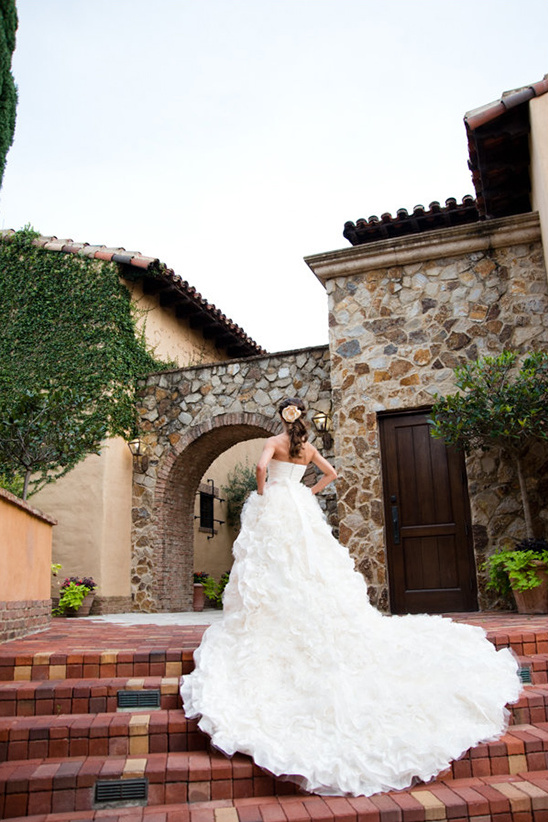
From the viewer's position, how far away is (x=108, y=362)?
1132 cm

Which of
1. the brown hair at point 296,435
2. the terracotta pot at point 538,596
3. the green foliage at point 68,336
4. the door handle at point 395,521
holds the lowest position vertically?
the terracotta pot at point 538,596

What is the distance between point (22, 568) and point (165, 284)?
7.48 metres

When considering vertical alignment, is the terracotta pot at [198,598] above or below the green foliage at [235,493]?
below

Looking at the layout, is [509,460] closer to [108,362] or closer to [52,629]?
[52,629]

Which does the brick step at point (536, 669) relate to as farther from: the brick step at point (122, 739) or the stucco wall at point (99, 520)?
the stucco wall at point (99, 520)

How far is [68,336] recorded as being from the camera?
37.9 feet

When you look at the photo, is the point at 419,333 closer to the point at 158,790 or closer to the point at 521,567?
the point at 521,567

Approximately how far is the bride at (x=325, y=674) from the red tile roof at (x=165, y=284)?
7.93 meters

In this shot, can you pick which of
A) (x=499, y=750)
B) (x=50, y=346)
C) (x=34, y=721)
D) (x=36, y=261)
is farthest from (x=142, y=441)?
(x=499, y=750)

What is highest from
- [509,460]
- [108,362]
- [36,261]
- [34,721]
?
[36,261]

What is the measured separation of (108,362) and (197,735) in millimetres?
8523

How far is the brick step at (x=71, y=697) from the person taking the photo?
12.6 ft

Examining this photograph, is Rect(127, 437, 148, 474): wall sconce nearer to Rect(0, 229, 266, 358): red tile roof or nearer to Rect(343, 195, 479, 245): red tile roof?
Rect(0, 229, 266, 358): red tile roof

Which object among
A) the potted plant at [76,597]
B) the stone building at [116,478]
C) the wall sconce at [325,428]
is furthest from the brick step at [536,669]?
the stone building at [116,478]
